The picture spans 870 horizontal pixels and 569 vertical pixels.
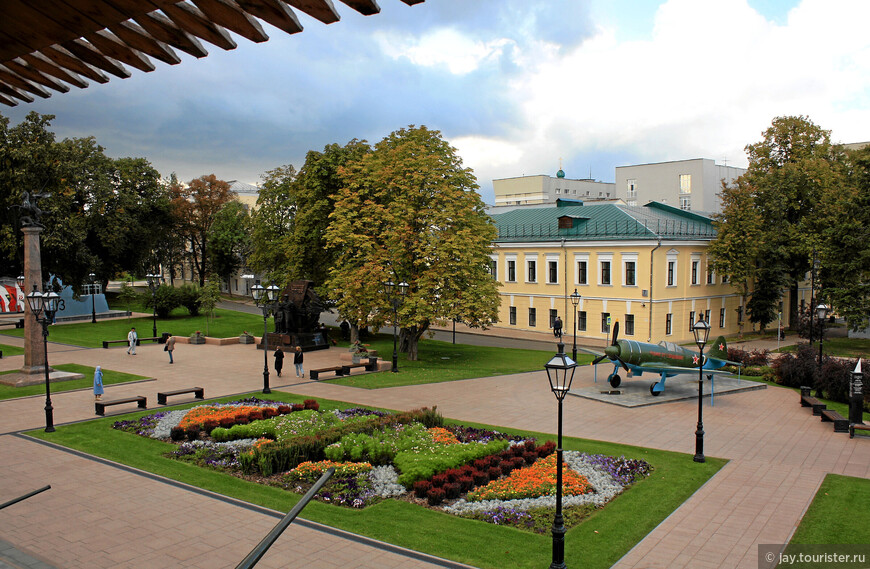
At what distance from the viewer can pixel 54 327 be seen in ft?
156

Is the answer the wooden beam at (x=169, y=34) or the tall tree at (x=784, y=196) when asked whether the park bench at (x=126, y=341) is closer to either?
the wooden beam at (x=169, y=34)

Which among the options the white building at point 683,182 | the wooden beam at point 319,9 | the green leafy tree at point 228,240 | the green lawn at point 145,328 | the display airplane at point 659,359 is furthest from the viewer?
the green leafy tree at point 228,240

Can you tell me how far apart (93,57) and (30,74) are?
62cm

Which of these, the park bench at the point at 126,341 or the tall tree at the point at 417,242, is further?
the park bench at the point at 126,341

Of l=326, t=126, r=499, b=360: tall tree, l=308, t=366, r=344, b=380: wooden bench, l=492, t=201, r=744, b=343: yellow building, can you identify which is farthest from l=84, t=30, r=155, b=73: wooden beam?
l=492, t=201, r=744, b=343: yellow building

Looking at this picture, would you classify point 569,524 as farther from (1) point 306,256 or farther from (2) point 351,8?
(1) point 306,256

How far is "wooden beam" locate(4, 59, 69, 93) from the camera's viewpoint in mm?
3543

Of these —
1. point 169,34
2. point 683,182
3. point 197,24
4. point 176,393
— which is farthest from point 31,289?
point 683,182

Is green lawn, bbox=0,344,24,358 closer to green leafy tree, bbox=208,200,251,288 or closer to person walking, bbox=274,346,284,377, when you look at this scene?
person walking, bbox=274,346,284,377

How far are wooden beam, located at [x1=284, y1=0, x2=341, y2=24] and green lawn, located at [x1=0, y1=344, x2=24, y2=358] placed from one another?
38.9m

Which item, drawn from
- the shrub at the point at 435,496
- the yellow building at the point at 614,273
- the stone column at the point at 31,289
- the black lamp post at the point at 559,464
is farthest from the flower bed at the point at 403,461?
the yellow building at the point at 614,273

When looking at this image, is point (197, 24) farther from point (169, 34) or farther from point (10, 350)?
point (10, 350)

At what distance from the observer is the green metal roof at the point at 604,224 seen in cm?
4569

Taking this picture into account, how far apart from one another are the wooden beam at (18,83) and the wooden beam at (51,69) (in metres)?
0.21
